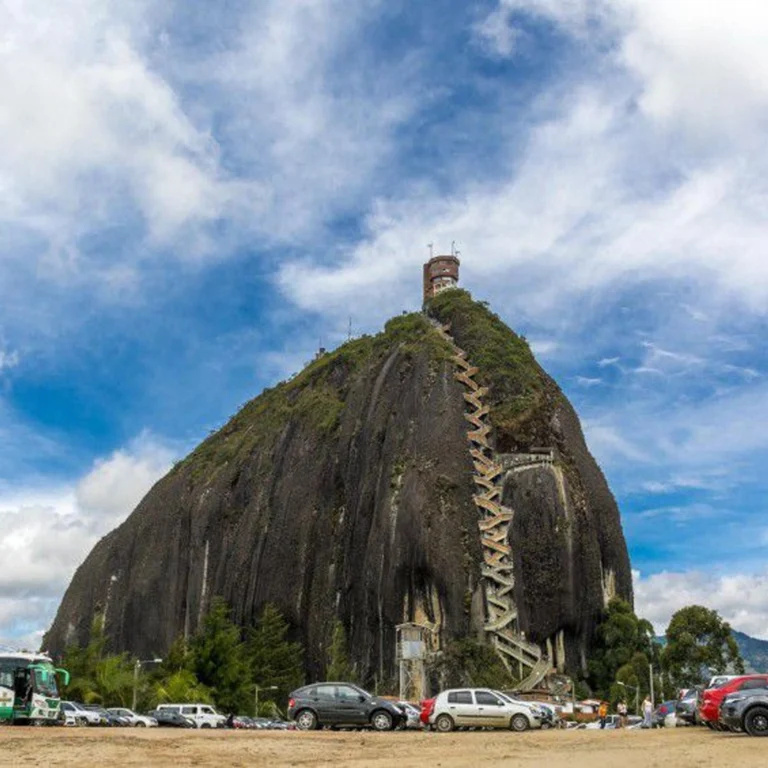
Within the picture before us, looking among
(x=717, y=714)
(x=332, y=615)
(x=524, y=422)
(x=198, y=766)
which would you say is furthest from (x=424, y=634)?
(x=198, y=766)

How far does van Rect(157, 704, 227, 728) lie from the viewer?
47694 millimetres

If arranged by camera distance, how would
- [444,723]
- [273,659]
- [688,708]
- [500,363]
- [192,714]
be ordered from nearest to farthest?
[444,723], [688,708], [192,714], [273,659], [500,363]

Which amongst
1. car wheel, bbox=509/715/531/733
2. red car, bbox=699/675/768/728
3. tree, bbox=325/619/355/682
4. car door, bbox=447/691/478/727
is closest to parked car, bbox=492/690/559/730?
car wheel, bbox=509/715/531/733

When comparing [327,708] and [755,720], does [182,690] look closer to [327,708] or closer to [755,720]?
[327,708]

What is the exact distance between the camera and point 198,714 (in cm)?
4834

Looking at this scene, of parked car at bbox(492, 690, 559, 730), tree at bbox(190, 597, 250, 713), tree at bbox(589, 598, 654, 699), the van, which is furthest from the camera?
tree at bbox(589, 598, 654, 699)

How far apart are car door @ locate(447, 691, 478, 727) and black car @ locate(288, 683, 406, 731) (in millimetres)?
A: 1615

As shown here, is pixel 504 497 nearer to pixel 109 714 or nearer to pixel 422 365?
pixel 422 365

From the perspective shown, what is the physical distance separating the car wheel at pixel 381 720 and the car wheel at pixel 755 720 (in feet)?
37.1

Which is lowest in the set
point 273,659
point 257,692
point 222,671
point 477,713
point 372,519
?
point 477,713

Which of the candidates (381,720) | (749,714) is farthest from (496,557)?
(749,714)

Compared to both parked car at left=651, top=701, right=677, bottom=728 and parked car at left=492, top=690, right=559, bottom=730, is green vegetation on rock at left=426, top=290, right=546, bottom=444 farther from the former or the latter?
parked car at left=492, top=690, right=559, bottom=730

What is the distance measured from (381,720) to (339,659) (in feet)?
157

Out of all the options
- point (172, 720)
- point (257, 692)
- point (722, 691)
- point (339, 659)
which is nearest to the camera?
point (722, 691)
